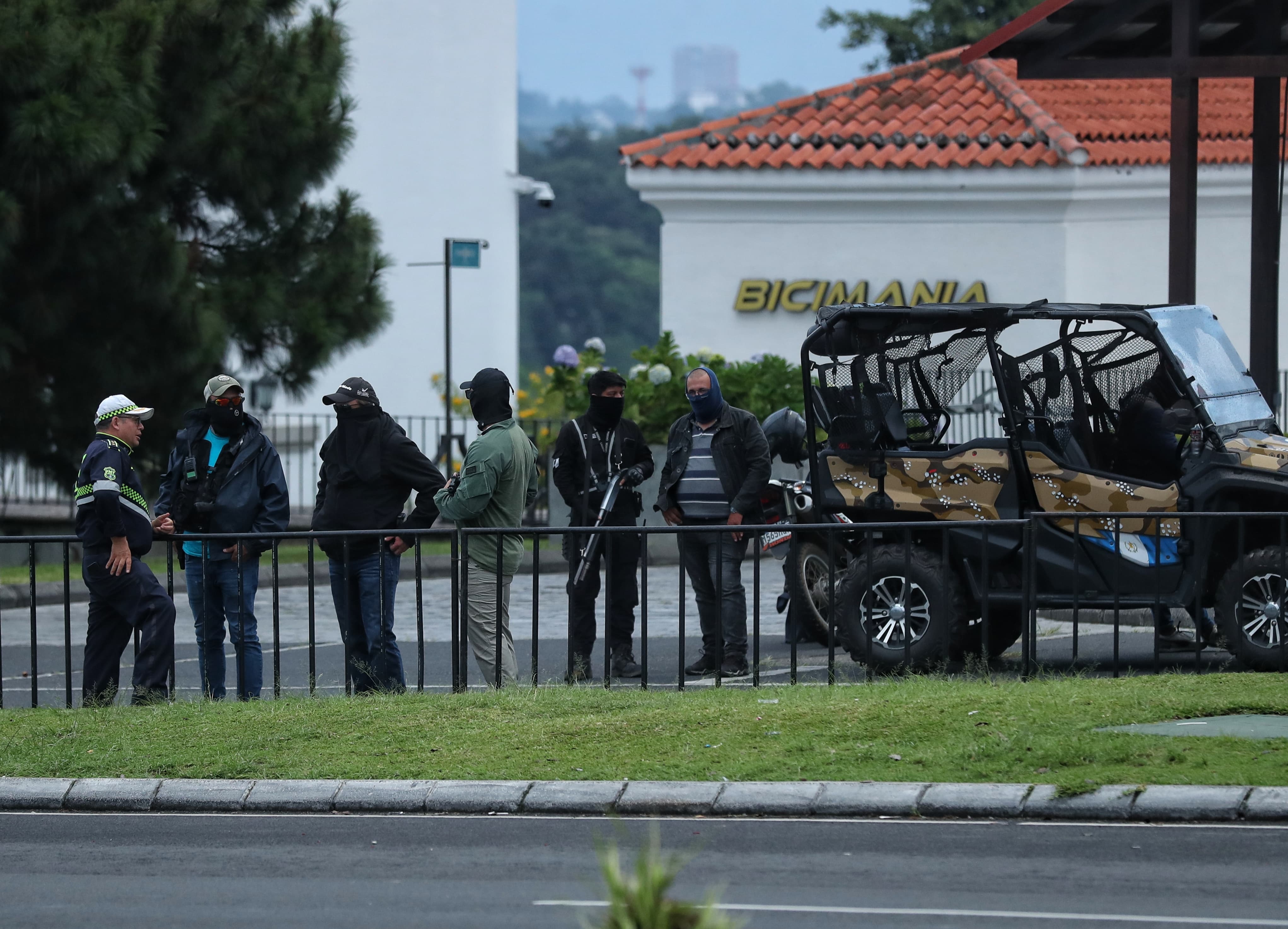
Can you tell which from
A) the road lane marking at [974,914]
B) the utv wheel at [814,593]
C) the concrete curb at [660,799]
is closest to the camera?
the road lane marking at [974,914]

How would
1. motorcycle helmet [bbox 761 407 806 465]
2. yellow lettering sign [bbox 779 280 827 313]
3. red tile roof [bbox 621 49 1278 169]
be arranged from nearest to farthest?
motorcycle helmet [bbox 761 407 806 465] < red tile roof [bbox 621 49 1278 169] < yellow lettering sign [bbox 779 280 827 313]

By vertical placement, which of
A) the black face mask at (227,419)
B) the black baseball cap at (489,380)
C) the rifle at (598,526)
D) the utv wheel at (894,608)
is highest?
the black baseball cap at (489,380)

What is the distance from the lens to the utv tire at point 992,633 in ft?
34.2

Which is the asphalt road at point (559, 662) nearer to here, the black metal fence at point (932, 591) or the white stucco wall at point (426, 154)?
the black metal fence at point (932, 591)

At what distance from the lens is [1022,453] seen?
10695 millimetres

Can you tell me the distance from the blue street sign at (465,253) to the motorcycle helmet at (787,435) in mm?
6917

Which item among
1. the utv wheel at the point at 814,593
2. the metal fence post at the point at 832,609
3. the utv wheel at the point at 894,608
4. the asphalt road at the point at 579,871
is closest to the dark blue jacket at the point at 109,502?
the asphalt road at the point at 579,871

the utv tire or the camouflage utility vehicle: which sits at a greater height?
the camouflage utility vehicle

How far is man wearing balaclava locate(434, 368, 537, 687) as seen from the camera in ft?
32.3

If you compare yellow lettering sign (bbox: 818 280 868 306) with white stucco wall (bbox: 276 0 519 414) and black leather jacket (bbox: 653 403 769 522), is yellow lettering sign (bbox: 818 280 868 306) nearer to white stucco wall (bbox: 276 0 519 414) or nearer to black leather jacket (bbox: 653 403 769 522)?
white stucco wall (bbox: 276 0 519 414)

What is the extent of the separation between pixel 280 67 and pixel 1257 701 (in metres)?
13.4

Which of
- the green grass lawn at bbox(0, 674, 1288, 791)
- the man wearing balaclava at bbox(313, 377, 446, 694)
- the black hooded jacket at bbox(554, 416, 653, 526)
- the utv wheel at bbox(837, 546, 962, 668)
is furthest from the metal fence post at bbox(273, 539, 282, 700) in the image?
the utv wheel at bbox(837, 546, 962, 668)

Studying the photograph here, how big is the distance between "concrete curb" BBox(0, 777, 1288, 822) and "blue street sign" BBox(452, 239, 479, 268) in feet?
37.1

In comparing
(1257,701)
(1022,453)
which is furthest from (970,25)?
(1257,701)
